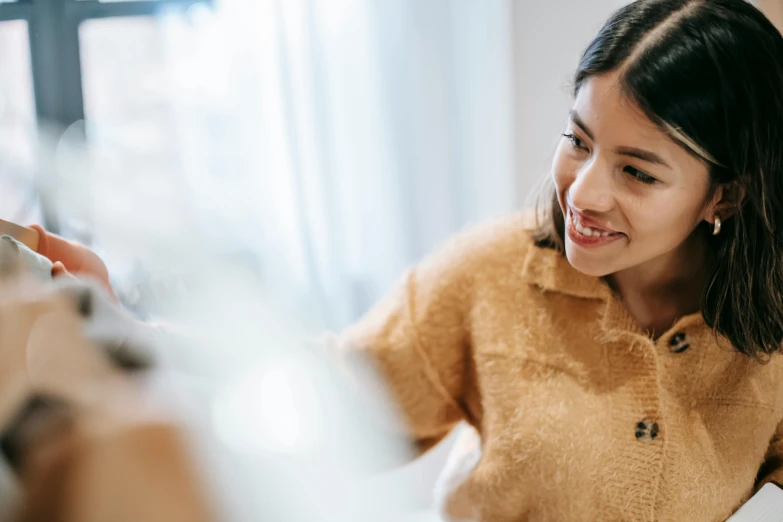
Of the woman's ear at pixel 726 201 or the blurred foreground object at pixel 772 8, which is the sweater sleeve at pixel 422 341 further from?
the blurred foreground object at pixel 772 8

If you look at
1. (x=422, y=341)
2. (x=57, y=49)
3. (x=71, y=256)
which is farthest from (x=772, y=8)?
(x=71, y=256)

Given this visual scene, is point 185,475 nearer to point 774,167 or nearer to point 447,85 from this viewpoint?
point 774,167

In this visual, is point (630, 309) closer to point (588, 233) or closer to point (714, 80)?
point (588, 233)

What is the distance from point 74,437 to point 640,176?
599mm

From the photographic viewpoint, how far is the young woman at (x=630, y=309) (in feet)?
2.38

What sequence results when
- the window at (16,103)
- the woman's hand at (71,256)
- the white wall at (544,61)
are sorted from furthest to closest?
the white wall at (544,61) → the window at (16,103) → the woman's hand at (71,256)

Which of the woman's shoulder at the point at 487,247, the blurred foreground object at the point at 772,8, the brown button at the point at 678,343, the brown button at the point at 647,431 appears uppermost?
the blurred foreground object at the point at 772,8

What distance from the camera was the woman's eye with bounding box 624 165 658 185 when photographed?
734 mm

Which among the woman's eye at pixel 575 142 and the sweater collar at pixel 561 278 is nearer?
the woman's eye at pixel 575 142

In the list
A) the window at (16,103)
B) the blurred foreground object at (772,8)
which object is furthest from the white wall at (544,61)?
the window at (16,103)

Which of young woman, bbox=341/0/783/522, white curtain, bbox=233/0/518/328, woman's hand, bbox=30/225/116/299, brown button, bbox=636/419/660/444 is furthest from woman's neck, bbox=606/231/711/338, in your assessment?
white curtain, bbox=233/0/518/328

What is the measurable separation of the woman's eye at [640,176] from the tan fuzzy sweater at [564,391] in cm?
18

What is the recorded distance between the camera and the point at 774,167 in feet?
2.52

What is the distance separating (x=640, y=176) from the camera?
74 cm
